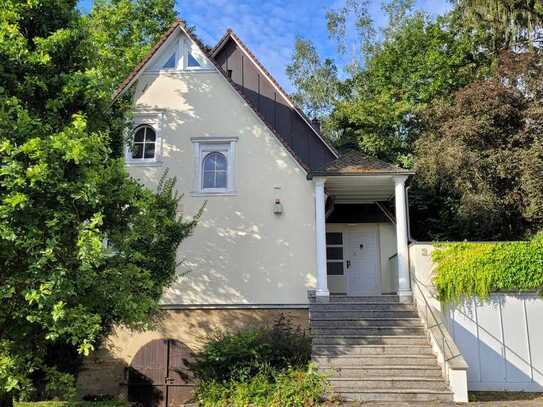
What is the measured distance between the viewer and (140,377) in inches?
484

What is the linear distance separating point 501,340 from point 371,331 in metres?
3.97

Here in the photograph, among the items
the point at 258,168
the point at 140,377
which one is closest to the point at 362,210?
the point at 258,168

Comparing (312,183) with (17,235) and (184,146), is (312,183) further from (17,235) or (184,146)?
(17,235)

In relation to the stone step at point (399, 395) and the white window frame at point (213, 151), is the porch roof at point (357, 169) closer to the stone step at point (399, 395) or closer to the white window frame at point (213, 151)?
the white window frame at point (213, 151)

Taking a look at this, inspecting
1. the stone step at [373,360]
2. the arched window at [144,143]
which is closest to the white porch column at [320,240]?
the stone step at [373,360]

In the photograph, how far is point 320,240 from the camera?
1294cm

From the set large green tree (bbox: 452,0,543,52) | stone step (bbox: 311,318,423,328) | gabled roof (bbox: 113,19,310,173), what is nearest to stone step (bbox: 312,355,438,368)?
stone step (bbox: 311,318,423,328)

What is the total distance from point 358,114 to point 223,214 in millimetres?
9960

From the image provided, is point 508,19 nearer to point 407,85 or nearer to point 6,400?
point 407,85

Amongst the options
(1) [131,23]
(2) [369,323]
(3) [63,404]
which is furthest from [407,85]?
(3) [63,404]

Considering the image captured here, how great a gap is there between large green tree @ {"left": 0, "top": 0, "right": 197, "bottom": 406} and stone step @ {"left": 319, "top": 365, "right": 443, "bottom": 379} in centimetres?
395

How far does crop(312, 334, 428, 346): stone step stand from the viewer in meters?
10.8

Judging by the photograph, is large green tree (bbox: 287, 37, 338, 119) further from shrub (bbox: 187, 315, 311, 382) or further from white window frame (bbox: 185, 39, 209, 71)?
shrub (bbox: 187, 315, 311, 382)

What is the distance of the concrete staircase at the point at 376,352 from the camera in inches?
376
